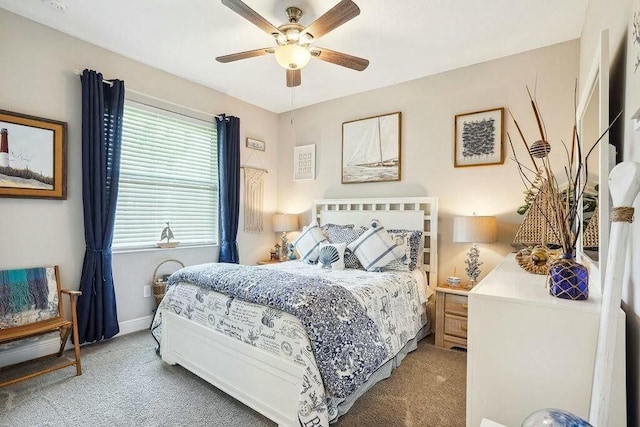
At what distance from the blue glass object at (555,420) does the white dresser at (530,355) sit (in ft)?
1.36

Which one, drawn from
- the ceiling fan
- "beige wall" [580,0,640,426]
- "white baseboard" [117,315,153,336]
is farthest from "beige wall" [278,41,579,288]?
"white baseboard" [117,315,153,336]

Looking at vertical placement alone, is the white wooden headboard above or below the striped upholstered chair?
above

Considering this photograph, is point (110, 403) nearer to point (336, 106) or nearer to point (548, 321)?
point (548, 321)

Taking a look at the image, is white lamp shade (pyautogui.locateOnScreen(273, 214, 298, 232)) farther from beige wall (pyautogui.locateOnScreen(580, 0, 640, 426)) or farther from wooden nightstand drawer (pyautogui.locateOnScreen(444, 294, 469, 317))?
beige wall (pyautogui.locateOnScreen(580, 0, 640, 426))

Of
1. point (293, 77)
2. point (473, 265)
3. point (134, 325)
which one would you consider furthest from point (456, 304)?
point (134, 325)

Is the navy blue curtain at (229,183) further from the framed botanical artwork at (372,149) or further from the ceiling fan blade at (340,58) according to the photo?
the ceiling fan blade at (340,58)

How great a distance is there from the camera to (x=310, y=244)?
11.4ft

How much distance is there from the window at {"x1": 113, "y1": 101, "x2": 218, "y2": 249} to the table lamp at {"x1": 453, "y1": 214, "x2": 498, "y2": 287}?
2844 millimetres

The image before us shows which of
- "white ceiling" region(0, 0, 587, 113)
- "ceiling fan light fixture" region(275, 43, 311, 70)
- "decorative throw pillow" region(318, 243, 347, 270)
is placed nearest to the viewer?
"ceiling fan light fixture" region(275, 43, 311, 70)

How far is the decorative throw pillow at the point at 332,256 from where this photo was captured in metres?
3.09

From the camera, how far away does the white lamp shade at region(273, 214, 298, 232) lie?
4285 mm

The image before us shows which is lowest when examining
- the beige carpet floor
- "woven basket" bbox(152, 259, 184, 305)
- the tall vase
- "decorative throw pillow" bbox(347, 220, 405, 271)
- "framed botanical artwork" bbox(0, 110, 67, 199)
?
the beige carpet floor

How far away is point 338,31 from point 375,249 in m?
1.95

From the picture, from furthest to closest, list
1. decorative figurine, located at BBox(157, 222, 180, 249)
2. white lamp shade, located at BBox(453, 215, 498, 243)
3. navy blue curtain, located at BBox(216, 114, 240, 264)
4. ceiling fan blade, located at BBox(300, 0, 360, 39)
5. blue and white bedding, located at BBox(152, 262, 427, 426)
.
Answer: navy blue curtain, located at BBox(216, 114, 240, 264), decorative figurine, located at BBox(157, 222, 180, 249), white lamp shade, located at BBox(453, 215, 498, 243), ceiling fan blade, located at BBox(300, 0, 360, 39), blue and white bedding, located at BBox(152, 262, 427, 426)
